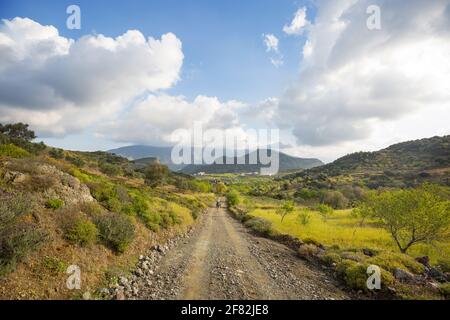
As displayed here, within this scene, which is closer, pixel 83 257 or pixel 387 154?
pixel 83 257

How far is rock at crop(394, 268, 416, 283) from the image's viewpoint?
40.4ft

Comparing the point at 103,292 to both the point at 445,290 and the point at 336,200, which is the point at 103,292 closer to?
the point at 445,290

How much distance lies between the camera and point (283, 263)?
51.4 ft

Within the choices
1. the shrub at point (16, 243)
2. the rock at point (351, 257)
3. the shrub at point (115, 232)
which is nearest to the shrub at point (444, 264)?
the rock at point (351, 257)

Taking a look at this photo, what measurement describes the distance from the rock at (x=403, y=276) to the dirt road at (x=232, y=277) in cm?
329

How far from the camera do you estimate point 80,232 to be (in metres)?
11.6

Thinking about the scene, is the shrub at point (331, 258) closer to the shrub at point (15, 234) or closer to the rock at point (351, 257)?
the rock at point (351, 257)

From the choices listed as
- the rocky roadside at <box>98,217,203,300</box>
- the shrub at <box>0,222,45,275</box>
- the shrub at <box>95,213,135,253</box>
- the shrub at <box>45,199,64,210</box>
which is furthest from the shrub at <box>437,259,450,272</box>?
the shrub at <box>45,199,64,210</box>

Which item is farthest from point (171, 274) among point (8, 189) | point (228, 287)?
point (8, 189)

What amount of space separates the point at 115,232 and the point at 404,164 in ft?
562

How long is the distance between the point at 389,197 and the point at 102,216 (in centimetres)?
2296

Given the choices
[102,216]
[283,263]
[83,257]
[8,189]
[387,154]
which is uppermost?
[387,154]

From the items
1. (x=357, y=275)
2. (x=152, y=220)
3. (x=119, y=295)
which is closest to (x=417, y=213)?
(x=357, y=275)
